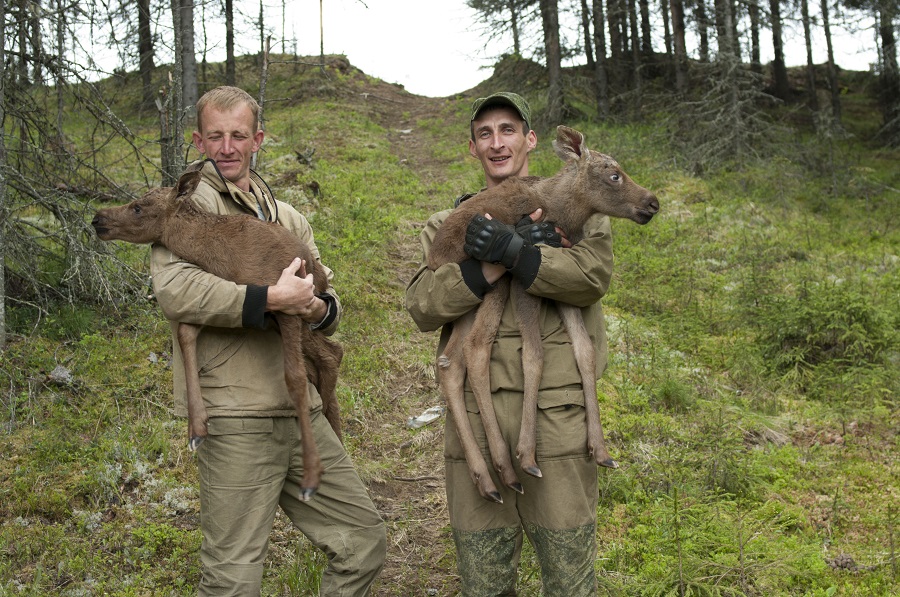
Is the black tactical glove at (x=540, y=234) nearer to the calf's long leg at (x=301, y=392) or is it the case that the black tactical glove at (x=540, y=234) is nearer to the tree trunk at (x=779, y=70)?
the calf's long leg at (x=301, y=392)

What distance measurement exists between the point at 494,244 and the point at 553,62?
20173mm

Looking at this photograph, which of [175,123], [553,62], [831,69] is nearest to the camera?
[175,123]

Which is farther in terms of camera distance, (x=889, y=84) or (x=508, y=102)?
(x=889, y=84)

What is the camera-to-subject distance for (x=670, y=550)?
17.0 ft

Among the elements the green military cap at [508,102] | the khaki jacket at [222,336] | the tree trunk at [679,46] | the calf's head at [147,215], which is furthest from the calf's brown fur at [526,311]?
the tree trunk at [679,46]

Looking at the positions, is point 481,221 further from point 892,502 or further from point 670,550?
point 892,502

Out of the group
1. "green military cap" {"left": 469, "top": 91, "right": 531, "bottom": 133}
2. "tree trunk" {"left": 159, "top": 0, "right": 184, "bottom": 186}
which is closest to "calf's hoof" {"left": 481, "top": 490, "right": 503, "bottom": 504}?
"green military cap" {"left": 469, "top": 91, "right": 531, "bottom": 133}

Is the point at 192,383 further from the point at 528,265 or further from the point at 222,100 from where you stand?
the point at 528,265

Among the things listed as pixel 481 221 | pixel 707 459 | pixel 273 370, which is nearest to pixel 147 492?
pixel 273 370

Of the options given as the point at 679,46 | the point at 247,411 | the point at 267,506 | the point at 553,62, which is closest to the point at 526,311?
the point at 247,411

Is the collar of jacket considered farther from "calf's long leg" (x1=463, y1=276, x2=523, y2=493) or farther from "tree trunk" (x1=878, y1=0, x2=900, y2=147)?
"tree trunk" (x1=878, y1=0, x2=900, y2=147)

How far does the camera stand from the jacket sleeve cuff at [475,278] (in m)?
3.82

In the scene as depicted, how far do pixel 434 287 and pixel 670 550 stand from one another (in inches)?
110

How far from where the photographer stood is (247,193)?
4.16 metres
